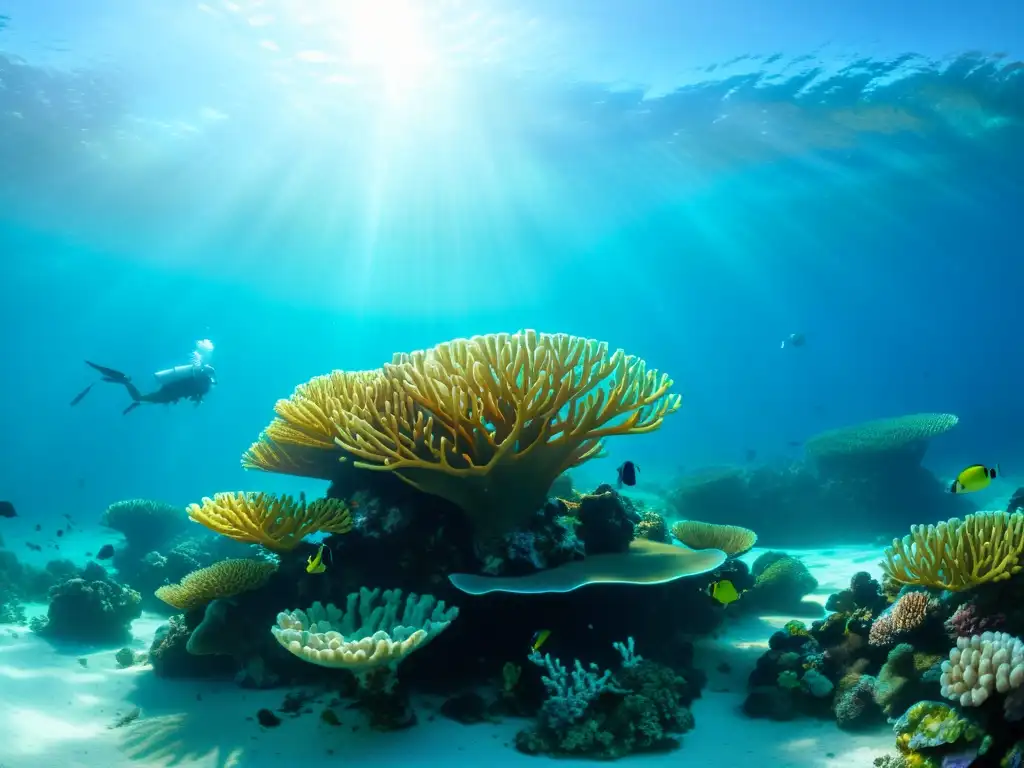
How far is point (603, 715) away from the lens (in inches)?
184

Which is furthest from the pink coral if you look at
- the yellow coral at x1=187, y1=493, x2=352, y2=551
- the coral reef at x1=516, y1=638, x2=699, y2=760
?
the yellow coral at x1=187, y1=493, x2=352, y2=551

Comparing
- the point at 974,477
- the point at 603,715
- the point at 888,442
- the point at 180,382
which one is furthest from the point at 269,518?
the point at 888,442

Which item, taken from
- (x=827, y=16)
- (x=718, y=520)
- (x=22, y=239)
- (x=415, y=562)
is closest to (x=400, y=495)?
(x=415, y=562)

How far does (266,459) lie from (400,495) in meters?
1.84

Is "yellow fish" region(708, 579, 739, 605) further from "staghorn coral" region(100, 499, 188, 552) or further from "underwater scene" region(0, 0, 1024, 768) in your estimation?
"staghorn coral" region(100, 499, 188, 552)

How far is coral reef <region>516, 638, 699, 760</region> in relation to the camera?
14.6ft

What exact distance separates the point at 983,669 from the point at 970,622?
107 centimetres

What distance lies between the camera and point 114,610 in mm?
8508

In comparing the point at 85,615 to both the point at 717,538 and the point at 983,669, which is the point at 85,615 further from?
the point at 983,669

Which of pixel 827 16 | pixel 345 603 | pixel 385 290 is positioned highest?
pixel 385 290

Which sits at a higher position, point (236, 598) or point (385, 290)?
point (385, 290)

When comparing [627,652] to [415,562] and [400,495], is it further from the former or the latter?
[400,495]

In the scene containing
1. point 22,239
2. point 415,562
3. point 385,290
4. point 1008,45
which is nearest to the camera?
point 415,562

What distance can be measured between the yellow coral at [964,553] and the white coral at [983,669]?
711 millimetres
